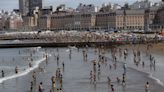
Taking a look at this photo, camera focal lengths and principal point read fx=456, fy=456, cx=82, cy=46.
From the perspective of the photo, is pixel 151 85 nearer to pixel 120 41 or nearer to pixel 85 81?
pixel 85 81

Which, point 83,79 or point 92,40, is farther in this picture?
point 92,40

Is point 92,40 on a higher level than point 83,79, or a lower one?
lower

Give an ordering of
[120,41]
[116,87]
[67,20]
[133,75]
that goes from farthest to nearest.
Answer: [67,20] → [120,41] → [133,75] → [116,87]

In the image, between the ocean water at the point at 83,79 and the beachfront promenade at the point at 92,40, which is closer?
the ocean water at the point at 83,79

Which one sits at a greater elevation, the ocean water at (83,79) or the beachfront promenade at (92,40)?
the ocean water at (83,79)

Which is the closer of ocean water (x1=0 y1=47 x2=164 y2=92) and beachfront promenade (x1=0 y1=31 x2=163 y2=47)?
ocean water (x1=0 y1=47 x2=164 y2=92)

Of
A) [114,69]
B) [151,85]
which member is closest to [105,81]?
[151,85]

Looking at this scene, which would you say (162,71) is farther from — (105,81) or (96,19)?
(96,19)

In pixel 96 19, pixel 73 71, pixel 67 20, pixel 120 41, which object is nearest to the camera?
pixel 73 71

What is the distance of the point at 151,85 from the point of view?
32.5 metres

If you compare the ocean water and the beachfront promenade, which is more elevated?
the ocean water

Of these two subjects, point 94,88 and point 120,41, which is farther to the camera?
point 120,41

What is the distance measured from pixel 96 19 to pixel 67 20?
70.4 ft

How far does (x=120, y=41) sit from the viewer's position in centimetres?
8669
